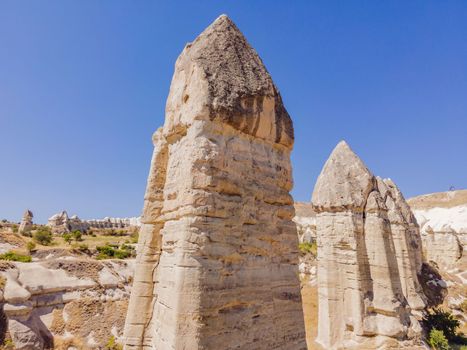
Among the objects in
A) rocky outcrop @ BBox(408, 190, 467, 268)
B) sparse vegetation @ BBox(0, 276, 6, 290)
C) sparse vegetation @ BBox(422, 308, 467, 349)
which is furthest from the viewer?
rocky outcrop @ BBox(408, 190, 467, 268)

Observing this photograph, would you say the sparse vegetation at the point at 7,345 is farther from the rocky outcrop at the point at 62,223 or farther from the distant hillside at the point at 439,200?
the distant hillside at the point at 439,200

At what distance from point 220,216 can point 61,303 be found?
341 inches

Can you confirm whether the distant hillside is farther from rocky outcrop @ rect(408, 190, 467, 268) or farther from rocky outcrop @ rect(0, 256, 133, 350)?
rocky outcrop @ rect(0, 256, 133, 350)

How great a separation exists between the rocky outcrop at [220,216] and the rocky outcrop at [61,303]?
5.79 meters

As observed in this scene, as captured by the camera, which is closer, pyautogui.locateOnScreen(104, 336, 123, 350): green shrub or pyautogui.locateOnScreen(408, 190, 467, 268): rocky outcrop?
pyautogui.locateOnScreen(104, 336, 123, 350): green shrub

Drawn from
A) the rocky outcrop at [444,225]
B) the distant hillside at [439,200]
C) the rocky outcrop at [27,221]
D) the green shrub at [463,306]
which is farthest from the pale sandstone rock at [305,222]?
the rocky outcrop at [27,221]

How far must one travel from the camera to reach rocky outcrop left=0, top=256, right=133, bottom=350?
7.91m

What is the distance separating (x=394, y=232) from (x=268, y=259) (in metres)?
11.1

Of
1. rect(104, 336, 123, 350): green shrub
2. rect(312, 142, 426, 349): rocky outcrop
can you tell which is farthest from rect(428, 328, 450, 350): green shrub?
rect(104, 336, 123, 350): green shrub

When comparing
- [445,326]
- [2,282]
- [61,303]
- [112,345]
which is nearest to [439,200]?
[445,326]

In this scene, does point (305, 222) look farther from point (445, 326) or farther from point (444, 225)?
point (445, 326)

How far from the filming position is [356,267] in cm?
848

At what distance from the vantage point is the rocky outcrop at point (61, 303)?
7.91 m

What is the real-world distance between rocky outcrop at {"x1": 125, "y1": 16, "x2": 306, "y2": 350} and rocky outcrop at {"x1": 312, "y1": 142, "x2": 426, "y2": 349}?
17.2ft
